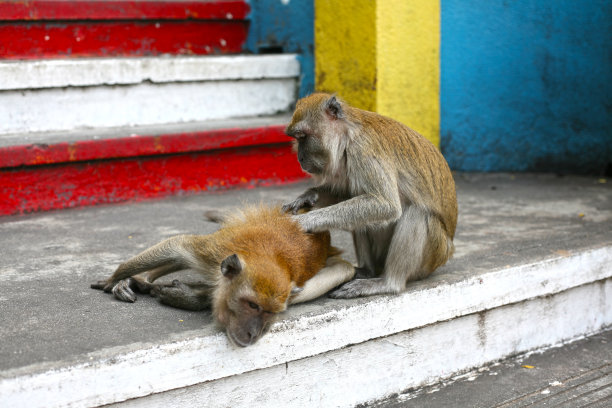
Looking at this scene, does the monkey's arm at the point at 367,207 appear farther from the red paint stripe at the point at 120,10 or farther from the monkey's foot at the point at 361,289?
the red paint stripe at the point at 120,10

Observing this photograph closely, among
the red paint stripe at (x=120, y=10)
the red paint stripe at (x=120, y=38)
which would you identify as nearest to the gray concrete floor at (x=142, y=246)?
the red paint stripe at (x=120, y=38)

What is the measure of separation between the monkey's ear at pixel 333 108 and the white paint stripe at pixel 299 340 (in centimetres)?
75

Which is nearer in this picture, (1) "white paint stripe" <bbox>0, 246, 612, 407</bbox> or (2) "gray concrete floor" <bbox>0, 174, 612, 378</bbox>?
(1) "white paint stripe" <bbox>0, 246, 612, 407</bbox>

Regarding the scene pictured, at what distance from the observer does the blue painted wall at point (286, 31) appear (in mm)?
5684

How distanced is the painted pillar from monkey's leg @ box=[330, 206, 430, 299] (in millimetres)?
2187

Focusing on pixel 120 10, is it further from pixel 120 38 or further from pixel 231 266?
pixel 231 266

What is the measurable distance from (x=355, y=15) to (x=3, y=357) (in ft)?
11.7

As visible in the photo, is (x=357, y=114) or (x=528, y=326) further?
(x=528, y=326)

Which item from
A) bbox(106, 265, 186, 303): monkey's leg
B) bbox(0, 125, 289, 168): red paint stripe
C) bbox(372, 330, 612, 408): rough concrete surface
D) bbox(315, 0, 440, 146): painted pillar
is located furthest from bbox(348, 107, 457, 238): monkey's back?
bbox(315, 0, 440, 146): painted pillar

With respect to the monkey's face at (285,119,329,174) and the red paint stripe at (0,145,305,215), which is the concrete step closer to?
the red paint stripe at (0,145,305,215)

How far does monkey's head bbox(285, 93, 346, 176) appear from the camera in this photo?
307 cm

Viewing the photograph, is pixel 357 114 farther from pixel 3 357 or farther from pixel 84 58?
pixel 84 58

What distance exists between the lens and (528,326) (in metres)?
3.52

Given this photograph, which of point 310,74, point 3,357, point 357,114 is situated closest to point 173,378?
point 3,357
